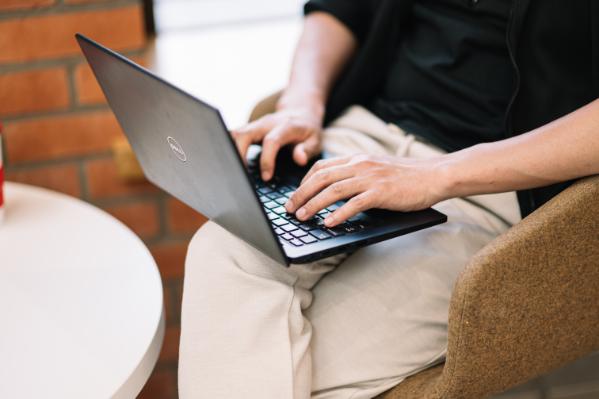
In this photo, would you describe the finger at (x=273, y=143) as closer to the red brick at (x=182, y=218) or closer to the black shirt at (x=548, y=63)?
→ the black shirt at (x=548, y=63)

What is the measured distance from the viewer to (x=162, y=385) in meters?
1.67

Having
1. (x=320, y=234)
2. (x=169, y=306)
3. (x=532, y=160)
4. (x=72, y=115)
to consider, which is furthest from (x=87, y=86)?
(x=532, y=160)

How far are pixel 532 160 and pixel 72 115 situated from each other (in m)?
0.89

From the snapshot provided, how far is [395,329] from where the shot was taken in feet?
2.97

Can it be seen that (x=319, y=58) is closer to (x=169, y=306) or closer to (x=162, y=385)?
(x=169, y=306)

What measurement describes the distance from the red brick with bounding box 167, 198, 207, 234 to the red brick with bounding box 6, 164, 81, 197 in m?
0.19

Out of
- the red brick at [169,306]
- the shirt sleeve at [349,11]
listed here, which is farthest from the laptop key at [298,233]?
the red brick at [169,306]

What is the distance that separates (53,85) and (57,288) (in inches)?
24.5

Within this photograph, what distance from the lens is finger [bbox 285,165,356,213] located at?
0.90 m

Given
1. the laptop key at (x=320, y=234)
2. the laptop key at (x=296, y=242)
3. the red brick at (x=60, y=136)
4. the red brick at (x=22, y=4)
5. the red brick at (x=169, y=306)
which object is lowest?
the red brick at (x=169, y=306)

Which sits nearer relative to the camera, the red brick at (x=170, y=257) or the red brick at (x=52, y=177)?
the red brick at (x=52, y=177)

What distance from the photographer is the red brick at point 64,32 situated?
1345mm

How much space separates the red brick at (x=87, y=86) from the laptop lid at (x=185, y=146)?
45 cm

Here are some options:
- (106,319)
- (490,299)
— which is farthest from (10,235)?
(490,299)
